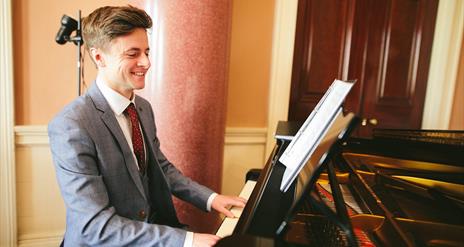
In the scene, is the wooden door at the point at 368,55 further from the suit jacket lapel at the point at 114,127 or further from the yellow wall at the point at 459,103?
the suit jacket lapel at the point at 114,127

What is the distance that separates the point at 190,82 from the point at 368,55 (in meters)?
1.76

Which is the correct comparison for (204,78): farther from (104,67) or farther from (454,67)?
(454,67)

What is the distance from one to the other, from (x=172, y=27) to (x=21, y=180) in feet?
4.56

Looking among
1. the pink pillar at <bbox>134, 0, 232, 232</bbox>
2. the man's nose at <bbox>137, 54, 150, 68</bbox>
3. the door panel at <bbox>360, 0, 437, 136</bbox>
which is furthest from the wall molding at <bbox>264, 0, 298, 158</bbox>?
the man's nose at <bbox>137, 54, 150, 68</bbox>

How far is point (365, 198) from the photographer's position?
130 cm

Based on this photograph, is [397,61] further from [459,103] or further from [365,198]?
[365,198]

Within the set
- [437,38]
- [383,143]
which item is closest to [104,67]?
[383,143]

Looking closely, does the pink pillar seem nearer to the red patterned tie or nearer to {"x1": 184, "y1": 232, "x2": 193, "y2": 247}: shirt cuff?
the red patterned tie

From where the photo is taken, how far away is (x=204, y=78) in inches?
73.4

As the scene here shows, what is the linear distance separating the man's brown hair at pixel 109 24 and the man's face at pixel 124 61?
18 millimetres

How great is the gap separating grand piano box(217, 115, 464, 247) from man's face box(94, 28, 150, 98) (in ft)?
1.91

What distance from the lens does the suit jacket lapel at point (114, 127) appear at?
1108 mm

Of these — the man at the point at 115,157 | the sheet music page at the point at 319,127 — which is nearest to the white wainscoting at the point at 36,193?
the man at the point at 115,157

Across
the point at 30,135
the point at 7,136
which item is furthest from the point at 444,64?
the point at 7,136
